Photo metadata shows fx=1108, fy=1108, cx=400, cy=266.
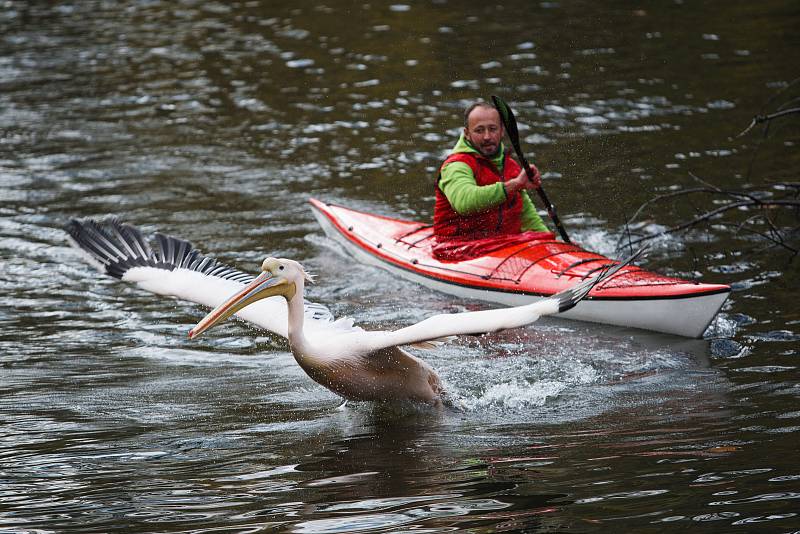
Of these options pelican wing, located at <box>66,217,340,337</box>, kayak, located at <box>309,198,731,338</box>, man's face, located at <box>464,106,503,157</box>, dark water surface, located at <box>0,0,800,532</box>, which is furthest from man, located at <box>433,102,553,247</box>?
pelican wing, located at <box>66,217,340,337</box>

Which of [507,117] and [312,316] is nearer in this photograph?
[312,316]

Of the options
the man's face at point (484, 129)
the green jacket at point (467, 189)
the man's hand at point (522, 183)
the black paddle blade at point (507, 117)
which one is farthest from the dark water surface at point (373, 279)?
the black paddle blade at point (507, 117)

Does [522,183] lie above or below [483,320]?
below

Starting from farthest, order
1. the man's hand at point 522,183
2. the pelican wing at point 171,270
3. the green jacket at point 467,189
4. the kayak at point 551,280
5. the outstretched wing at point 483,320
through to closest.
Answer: the green jacket at point 467,189 < the man's hand at point 522,183 < the kayak at point 551,280 < the pelican wing at point 171,270 < the outstretched wing at point 483,320

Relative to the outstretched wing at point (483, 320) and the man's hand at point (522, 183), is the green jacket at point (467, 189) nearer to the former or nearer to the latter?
the man's hand at point (522, 183)

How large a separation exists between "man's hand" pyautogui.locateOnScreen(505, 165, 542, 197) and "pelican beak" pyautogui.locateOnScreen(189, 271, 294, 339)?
2.21 m

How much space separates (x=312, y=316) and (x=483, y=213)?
219 cm

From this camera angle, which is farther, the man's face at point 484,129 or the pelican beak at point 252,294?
the man's face at point 484,129

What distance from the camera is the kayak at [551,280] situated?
6480mm

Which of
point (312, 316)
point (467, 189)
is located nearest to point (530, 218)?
point (467, 189)

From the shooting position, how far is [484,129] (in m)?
7.40

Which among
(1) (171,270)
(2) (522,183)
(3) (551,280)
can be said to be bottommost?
(3) (551,280)

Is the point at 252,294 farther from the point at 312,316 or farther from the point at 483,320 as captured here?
the point at 483,320

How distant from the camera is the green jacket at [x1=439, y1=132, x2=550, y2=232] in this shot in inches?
282
